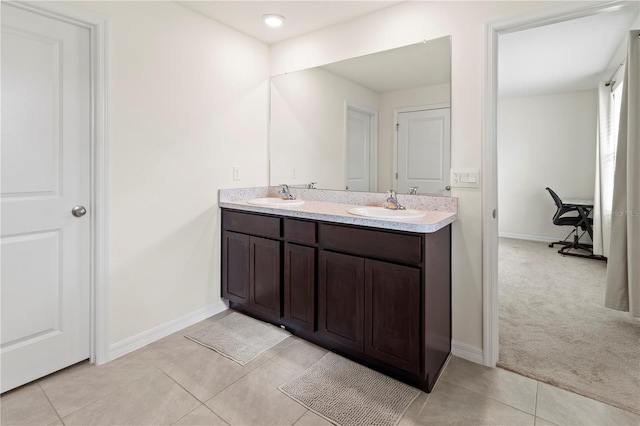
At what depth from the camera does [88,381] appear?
1826 mm

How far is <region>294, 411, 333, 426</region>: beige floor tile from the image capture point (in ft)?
4.99

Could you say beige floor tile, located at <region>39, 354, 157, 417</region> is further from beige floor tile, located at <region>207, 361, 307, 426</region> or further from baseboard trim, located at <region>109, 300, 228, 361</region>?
beige floor tile, located at <region>207, 361, 307, 426</region>

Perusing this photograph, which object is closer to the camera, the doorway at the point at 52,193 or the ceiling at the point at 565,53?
the doorway at the point at 52,193

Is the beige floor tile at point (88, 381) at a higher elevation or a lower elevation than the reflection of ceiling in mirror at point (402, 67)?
lower

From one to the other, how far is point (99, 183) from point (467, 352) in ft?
7.83

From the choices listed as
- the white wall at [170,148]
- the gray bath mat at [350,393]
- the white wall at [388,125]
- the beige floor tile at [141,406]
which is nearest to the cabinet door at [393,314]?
the gray bath mat at [350,393]

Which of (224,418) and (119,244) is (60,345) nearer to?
(119,244)

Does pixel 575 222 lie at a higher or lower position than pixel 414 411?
higher

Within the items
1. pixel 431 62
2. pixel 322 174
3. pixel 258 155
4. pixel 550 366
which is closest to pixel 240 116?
pixel 258 155

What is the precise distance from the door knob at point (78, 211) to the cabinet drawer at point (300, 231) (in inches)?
45.4

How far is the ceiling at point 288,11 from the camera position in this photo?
89.3 inches

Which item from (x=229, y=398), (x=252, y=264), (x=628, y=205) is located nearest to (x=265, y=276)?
(x=252, y=264)

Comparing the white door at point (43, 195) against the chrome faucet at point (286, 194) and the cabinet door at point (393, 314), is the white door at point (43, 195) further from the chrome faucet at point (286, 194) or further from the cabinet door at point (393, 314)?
the cabinet door at point (393, 314)

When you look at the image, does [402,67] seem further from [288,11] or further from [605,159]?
[605,159]
